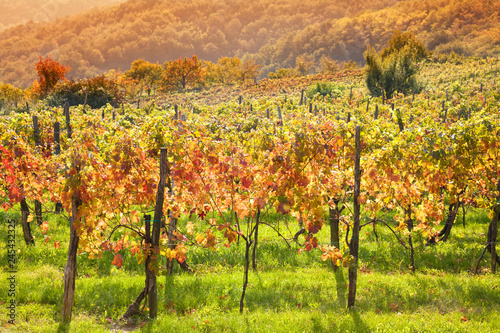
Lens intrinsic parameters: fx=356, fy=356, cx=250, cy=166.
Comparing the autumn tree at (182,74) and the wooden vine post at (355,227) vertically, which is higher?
the autumn tree at (182,74)

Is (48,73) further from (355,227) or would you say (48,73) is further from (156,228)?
(355,227)

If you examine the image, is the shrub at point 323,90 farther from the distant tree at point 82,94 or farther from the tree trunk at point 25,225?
the tree trunk at point 25,225

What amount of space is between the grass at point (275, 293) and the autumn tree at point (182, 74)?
5755 centimetres

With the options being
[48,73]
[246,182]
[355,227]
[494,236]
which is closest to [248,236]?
[246,182]

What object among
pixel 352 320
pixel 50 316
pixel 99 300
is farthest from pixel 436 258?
pixel 50 316

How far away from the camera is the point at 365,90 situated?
40156 millimetres

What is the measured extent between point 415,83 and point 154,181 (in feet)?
124

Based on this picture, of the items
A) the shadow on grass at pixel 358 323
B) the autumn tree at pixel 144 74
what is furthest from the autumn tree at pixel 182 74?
the shadow on grass at pixel 358 323

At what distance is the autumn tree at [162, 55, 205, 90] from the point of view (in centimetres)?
6384

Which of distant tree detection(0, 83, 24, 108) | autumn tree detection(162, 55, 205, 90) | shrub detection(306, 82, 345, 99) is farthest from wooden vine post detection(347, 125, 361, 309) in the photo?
distant tree detection(0, 83, 24, 108)

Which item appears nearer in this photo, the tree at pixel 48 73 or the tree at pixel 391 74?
the tree at pixel 391 74

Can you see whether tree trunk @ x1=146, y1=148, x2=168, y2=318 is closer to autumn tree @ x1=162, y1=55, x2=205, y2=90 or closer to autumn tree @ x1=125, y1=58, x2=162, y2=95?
autumn tree @ x1=162, y1=55, x2=205, y2=90

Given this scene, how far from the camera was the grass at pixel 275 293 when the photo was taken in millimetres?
5770

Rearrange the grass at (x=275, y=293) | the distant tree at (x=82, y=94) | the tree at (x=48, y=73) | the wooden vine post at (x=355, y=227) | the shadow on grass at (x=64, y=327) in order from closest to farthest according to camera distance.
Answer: the shadow on grass at (x=64, y=327) → the grass at (x=275, y=293) → the wooden vine post at (x=355, y=227) → the distant tree at (x=82, y=94) → the tree at (x=48, y=73)
